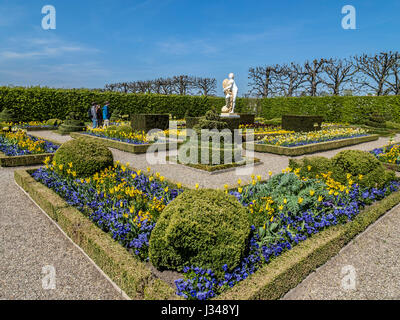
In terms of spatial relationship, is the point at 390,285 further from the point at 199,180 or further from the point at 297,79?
the point at 297,79

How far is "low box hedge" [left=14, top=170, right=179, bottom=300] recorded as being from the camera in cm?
267

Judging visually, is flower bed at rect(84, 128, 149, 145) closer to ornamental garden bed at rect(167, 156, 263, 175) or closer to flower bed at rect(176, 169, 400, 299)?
ornamental garden bed at rect(167, 156, 263, 175)

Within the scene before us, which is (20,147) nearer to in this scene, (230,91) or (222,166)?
(222,166)

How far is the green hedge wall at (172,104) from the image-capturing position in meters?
19.9

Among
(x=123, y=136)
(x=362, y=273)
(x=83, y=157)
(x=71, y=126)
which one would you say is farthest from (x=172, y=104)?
(x=362, y=273)

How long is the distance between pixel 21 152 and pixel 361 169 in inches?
388

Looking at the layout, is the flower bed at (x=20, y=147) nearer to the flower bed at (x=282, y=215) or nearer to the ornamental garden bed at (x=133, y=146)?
the ornamental garden bed at (x=133, y=146)

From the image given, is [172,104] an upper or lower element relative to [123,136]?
upper

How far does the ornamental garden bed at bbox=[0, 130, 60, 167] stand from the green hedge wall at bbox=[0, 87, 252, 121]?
11.2 metres

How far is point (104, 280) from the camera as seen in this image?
312cm

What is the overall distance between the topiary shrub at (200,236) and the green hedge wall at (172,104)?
69.9ft

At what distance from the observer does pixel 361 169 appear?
570cm
